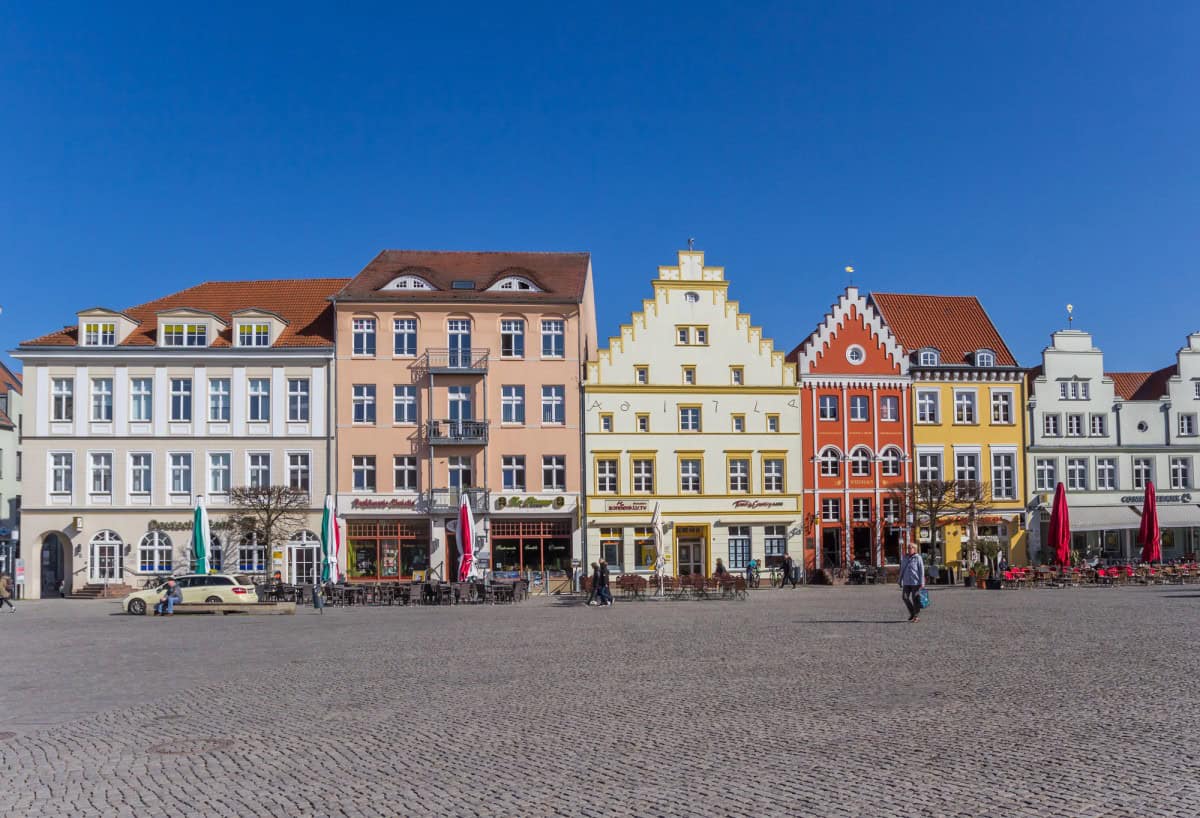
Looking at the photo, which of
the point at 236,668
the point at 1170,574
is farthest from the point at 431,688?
the point at 1170,574

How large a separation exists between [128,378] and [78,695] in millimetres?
33294

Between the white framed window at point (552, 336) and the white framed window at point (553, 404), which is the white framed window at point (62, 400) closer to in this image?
the white framed window at point (553, 404)

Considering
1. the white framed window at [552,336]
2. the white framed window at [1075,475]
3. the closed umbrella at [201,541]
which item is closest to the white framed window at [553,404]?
the white framed window at [552,336]

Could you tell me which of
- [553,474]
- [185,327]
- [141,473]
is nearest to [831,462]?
[553,474]

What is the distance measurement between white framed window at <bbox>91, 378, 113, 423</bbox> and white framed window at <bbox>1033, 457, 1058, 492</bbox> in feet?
135

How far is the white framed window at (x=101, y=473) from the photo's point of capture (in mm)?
45031

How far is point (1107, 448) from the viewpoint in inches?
2032

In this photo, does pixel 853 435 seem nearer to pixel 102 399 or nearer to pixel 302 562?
pixel 302 562

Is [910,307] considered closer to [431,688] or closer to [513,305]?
[513,305]

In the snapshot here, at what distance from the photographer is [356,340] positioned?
46.5 meters

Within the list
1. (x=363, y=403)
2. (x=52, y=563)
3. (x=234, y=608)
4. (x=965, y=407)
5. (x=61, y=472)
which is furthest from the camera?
(x=52, y=563)

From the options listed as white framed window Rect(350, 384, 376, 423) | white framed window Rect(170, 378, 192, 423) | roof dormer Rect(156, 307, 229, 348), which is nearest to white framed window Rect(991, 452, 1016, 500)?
white framed window Rect(350, 384, 376, 423)

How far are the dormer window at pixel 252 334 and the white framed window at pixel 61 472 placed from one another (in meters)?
8.40

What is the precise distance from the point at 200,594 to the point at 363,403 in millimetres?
14585
